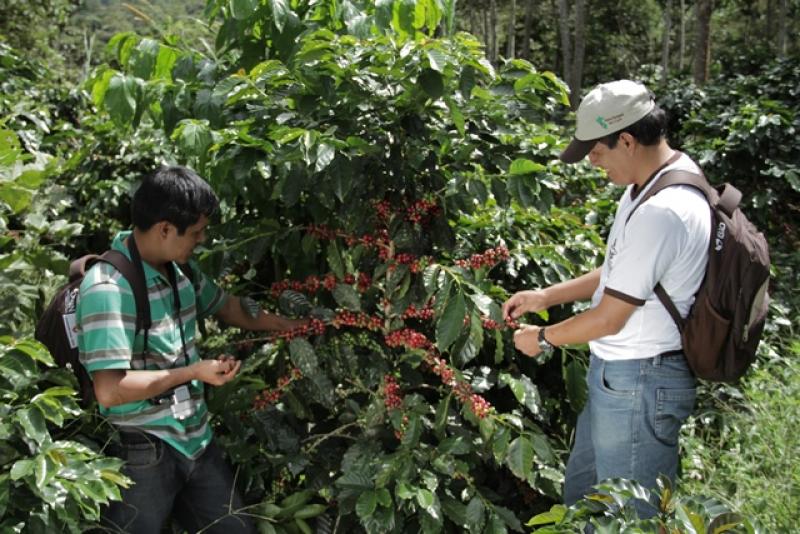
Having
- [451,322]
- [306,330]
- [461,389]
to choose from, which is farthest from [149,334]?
[461,389]

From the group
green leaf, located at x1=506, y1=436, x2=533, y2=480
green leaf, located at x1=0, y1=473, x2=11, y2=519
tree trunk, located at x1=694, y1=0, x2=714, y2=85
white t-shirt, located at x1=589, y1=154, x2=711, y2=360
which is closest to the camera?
green leaf, located at x1=0, y1=473, x2=11, y2=519

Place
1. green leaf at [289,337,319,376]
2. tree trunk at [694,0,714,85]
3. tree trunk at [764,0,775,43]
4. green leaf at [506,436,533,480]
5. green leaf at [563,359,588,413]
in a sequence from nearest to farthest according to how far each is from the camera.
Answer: green leaf at [506,436,533,480] < green leaf at [289,337,319,376] < green leaf at [563,359,588,413] < tree trunk at [694,0,714,85] < tree trunk at [764,0,775,43]

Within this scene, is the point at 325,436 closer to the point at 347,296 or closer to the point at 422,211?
the point at 347,296

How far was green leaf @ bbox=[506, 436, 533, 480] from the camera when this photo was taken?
2800 mm

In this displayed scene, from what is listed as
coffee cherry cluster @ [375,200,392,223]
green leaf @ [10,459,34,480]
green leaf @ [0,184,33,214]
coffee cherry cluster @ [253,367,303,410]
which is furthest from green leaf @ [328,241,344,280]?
green leaf @ [10,459,34,480]

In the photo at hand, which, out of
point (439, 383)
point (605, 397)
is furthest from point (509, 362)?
point (605, 397)

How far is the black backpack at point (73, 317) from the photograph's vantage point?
250 cm

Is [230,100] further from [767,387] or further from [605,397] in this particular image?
[767,387]

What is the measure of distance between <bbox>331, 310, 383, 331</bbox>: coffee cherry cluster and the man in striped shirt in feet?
1.61

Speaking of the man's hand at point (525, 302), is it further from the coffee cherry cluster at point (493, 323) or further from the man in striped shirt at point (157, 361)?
the man in striped shirt at point (157, 361)

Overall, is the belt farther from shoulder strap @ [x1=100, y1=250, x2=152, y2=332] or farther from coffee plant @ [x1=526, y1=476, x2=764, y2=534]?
coffee plant @ [x1=526, y1=476, x2=764, y2=534]

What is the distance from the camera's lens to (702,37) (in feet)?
39.6

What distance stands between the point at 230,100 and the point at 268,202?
53 centimetres

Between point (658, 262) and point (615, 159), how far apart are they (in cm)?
39
